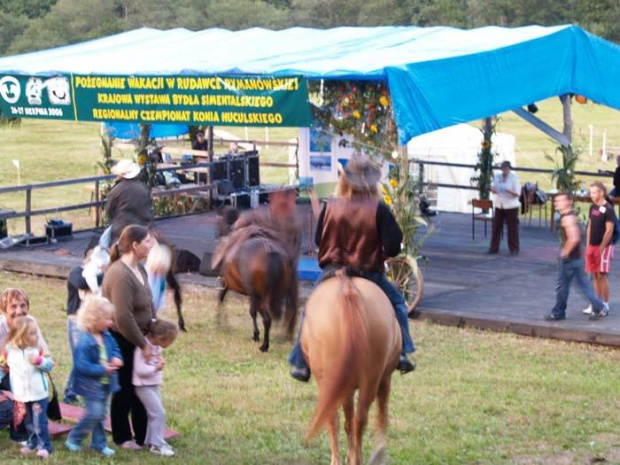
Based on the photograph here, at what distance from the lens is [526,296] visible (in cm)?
1502

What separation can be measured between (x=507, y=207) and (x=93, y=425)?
36.0ft

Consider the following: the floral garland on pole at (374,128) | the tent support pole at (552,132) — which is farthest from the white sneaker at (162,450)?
the tent support pole at (552,132)

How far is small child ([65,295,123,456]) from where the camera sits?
26.2 feet

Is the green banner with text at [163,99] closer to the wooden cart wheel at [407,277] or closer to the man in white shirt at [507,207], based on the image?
the wooden cart wheel at [407,277]

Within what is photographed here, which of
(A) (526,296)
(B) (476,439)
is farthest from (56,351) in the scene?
(A) (526,296)

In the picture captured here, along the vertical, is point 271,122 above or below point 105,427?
above

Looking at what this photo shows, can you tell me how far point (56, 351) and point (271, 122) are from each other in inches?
163

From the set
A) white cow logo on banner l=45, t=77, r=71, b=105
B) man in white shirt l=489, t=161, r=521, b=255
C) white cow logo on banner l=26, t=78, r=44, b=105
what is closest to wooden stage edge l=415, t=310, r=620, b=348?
man in white shirt l=489, t=161, r=521, b=255

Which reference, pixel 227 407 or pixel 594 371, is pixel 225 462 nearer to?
pixel 227 407

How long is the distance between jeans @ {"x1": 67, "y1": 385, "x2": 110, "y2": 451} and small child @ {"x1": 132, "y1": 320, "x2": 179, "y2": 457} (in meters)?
0.27

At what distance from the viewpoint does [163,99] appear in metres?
16.2

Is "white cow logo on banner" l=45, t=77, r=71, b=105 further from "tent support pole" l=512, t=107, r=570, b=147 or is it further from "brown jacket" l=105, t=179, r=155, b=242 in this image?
"tent support pole" l=512, t=107, r=570, b=147

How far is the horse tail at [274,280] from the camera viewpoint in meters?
12.3

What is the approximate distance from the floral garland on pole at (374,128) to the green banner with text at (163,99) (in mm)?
464
